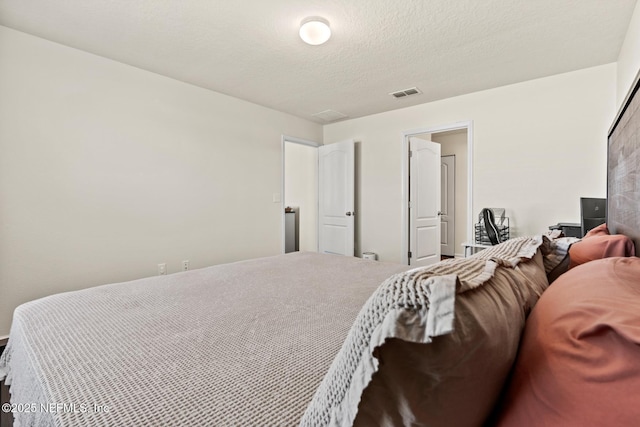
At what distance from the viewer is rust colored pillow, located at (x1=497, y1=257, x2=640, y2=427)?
0.39 metres

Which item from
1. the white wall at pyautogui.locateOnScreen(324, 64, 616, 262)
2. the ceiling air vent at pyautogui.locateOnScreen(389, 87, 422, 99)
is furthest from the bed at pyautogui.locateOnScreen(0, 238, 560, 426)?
the ceiling air vent at pyautogui.locateOnScreen(389, 87, 422, 99)

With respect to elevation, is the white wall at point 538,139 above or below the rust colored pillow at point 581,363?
above

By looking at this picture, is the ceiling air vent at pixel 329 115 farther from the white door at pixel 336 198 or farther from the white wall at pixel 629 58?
the white wall at pixel 629 58

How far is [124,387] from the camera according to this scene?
30.3 inches

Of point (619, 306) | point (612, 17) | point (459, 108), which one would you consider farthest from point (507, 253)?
point (459, 108)

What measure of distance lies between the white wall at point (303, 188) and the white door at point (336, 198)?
0.88ft

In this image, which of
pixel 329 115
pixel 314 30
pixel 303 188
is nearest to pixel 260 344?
pixel 314 30

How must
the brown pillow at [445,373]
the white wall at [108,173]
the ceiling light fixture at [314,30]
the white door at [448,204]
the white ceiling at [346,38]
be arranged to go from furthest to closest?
1. the white door at [448,204]
2. the white wall at [108,173]
3. the ceiling light fixture at [314,30]
4. the white ceiling at [346,38]
5. the brown pillow at [445,373]

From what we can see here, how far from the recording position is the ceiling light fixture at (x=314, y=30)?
2.20 m

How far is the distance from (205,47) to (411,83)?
2.21m

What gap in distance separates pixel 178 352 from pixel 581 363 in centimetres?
101

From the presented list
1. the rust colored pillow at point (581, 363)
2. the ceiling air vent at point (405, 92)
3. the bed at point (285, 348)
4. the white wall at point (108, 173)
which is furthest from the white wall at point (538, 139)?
the rust colored pillow at point (581, 363)

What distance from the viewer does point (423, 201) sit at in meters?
4.53

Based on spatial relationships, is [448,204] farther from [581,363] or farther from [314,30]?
[581,363]
